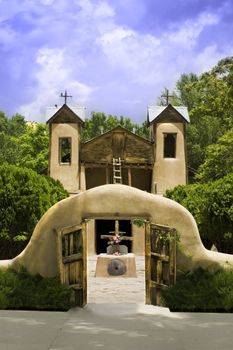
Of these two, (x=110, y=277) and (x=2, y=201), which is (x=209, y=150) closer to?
(x=110, y=277)

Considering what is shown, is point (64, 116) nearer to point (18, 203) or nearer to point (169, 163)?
point (169, 163)

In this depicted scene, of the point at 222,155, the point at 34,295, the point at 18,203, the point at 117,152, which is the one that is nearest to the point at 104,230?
the point at 117,152

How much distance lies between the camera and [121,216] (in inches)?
536

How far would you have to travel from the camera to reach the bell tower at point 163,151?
3316cm

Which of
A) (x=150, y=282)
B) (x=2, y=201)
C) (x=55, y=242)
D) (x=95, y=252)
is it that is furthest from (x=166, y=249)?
(x=95, y=252)

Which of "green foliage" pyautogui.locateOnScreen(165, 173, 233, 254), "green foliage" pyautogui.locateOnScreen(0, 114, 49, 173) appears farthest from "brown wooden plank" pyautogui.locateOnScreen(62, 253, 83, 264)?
"green foliage" pyautogui.locateOnScreen(0, 114, 49, 173)

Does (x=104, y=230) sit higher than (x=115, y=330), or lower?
higher

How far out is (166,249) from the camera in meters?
13.6

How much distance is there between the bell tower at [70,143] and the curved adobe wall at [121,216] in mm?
19262

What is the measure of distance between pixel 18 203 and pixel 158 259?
34.1 feet

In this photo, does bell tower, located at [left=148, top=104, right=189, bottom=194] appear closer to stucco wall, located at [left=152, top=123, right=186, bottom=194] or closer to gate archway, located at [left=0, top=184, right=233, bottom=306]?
stucco wall, located at [left=152, top=123, right=186, bottom=194]

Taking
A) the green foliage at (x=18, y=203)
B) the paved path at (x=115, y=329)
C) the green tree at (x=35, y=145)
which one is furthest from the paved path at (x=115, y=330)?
the green tree at (x=35, y=145)

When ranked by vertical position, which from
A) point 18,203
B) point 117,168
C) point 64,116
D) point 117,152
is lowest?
point 18,203

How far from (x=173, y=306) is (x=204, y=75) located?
12.4 metres
